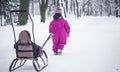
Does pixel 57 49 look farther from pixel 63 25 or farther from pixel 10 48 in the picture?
pixel 10 48

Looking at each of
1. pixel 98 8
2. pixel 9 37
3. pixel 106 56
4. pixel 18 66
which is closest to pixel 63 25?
pixel 106 56

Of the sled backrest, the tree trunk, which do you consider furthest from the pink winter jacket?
the tree trunk

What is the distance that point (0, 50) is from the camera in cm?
1371

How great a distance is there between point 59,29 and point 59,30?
0.13 feet

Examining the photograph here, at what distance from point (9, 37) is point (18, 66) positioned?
8403 mm

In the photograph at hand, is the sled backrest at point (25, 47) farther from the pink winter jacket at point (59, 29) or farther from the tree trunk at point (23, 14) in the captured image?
the tree trunk at point (23, 14)

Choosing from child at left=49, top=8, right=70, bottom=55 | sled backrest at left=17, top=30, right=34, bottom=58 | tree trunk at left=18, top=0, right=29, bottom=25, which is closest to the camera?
sled backrest at left=17, top=30, right=34, bottom=58

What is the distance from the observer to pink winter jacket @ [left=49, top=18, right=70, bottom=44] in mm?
11898

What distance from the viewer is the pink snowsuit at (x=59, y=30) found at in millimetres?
11906

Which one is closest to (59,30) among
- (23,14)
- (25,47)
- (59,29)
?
(59,29)

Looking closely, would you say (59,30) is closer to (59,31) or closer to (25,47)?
(59,31)

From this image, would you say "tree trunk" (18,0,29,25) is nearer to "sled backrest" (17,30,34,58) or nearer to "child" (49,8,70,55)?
"child" (49,8,70,55)

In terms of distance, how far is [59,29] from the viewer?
1195 centimetres

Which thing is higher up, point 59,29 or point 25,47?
point 59,29
